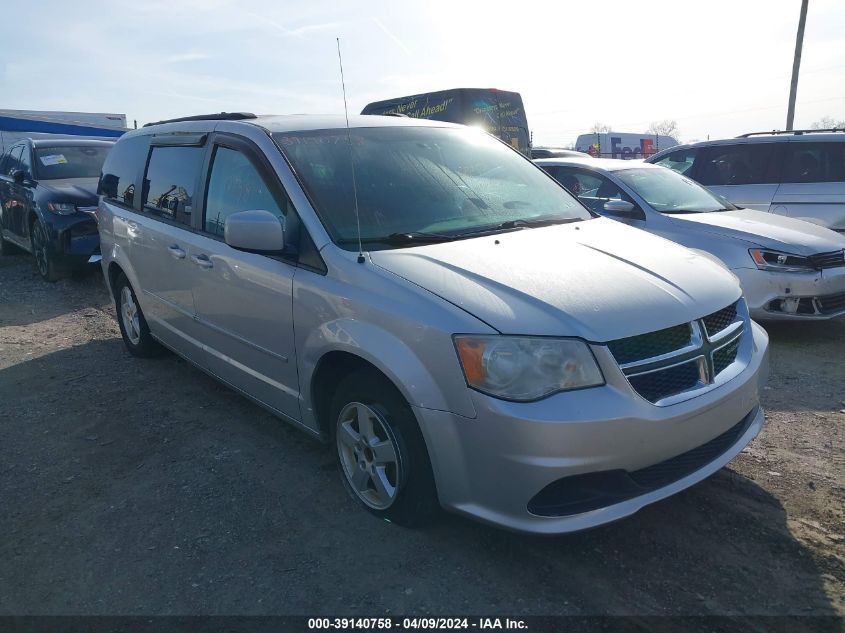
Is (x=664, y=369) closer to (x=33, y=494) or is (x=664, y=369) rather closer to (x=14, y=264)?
(x=33, y=494)

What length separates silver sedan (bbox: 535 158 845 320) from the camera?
218 inches

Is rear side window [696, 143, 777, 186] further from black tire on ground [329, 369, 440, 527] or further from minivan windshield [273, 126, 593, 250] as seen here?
black tire on ground [329, 369, 440, 527]

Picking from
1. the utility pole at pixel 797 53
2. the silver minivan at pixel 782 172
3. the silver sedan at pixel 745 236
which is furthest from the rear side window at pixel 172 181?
the utility pole at pixel 797 53

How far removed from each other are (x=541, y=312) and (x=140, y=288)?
3557mm

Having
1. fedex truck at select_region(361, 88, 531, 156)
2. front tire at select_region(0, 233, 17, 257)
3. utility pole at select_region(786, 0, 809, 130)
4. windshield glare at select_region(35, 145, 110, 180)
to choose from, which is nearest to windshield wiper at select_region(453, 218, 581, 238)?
windshield glare at select_region(35, 145, 110, 180)

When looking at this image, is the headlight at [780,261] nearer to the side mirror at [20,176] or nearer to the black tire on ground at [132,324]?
the black tire on ground at [132,324]

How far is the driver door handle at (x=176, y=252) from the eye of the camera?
4.18 m

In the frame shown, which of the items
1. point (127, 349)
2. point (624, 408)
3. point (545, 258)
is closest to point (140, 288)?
point (127, 349)

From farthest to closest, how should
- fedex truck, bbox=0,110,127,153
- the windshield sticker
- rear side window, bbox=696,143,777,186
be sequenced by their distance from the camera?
fedex truck, bbox=0,110,127,153 < the windshield sticker < rear side window, bbox=696,143,777,186

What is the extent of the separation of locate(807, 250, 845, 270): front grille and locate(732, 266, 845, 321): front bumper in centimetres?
4

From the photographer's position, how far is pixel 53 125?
2352cm

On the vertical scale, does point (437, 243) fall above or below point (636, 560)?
above

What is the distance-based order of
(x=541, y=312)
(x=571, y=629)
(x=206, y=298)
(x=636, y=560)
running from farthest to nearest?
1. (x=206, y=298)
2. (x=636, y=560)
3. (x=541, y=312)
4. (x=571, y=629)

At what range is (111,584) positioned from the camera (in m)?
2.73
